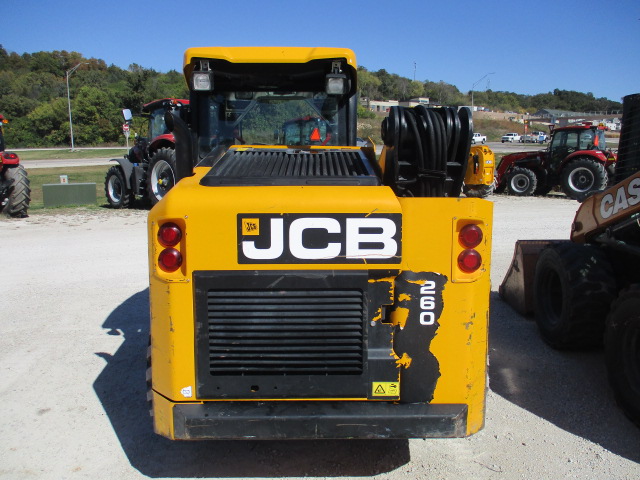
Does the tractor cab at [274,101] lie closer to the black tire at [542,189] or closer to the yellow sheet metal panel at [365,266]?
the yellow sheet metal panel at [365,266]

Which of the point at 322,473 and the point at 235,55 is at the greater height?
the point at 235,55

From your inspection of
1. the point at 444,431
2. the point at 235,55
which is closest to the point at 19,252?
the point at 235,55

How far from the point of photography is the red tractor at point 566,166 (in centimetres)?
1530

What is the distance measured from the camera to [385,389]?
271 centimetres

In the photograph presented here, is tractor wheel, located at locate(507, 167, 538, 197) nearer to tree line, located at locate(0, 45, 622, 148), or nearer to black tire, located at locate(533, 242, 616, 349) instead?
black tire, located at locate(533, 242, 616, 349)

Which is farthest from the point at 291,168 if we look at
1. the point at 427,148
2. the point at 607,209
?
the point at 607,209

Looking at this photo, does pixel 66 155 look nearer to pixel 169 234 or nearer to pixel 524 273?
pixel 524 273

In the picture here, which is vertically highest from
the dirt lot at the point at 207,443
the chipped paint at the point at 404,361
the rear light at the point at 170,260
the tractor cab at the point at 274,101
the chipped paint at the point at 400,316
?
the tractor cab at the point at 274,101

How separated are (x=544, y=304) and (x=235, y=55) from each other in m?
3.40

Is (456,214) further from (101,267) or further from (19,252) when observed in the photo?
(19,252)

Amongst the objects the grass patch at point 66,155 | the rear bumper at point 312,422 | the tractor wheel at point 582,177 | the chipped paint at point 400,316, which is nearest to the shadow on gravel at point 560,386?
the rear bumper at point 312,422

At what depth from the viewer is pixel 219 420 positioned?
2627 mm

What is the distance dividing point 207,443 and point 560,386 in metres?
2.54

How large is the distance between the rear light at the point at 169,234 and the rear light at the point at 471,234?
4.38ft
